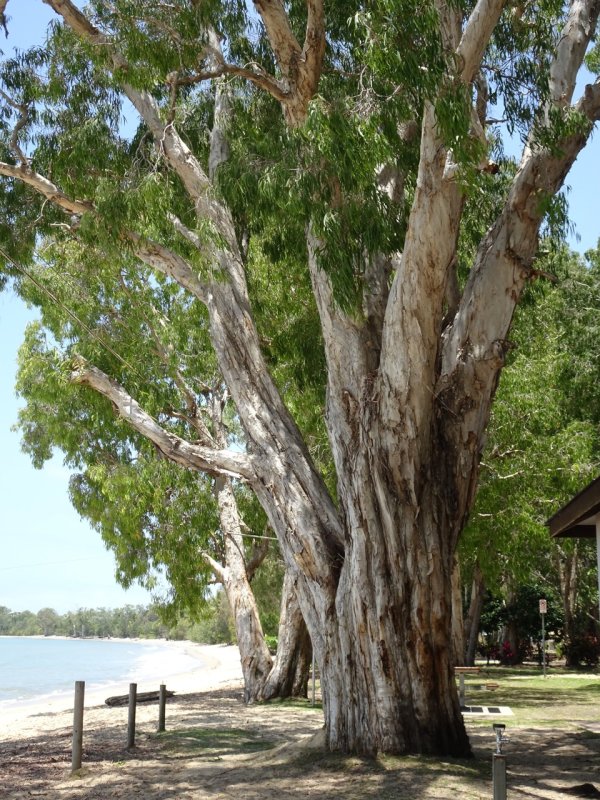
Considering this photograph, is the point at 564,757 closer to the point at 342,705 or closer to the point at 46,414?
the point at 342,705

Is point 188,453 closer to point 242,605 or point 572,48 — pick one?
point 572,48

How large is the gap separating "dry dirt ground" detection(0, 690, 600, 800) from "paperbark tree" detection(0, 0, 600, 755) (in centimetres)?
50

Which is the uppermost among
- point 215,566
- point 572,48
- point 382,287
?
point 572,48

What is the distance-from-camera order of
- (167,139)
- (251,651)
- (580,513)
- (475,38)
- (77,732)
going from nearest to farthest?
1. (475,38)
2. (77,732)
3. (580,513)
4. (167,139)
5. (251,651)

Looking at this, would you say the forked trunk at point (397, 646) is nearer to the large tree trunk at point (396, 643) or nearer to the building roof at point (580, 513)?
the large tree trunk at point (396, 643)

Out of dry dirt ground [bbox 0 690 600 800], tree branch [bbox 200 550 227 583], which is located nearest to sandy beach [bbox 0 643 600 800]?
dry dirt ground [bbox 0 690 600 800]

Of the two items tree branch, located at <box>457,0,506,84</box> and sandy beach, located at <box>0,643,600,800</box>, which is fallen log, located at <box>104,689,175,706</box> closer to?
sandy beach, located at <box>0,643,600,800</box>

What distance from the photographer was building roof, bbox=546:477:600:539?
8320 mm

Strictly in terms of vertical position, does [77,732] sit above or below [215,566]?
below

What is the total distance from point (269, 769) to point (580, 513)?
3.91 m

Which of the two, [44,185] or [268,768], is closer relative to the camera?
[268,768]

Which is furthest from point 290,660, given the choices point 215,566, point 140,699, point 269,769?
point 269,769

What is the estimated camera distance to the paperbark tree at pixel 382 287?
301 inches

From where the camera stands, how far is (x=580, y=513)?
8820 mm
